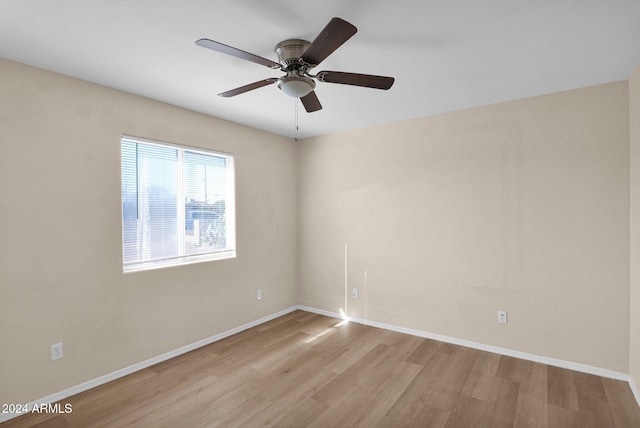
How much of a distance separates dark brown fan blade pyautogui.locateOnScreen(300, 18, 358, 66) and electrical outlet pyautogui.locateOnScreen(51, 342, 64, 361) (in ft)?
9.11

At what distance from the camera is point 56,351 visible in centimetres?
237

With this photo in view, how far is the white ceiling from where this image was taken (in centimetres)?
165

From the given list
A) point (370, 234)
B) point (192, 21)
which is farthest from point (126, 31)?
point (370, 234)

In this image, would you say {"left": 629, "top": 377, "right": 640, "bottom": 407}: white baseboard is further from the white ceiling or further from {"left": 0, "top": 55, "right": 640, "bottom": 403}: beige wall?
the white ceiling

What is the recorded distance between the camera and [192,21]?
176 cm

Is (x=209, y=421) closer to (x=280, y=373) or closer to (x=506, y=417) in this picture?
(x=280, y=373)

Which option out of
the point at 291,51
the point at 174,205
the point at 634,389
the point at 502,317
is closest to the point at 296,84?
the point at 291,51

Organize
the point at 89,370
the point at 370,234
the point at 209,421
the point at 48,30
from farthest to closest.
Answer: the point at 370,234 → the point at 89,370 → the point at 209,421 → the point at 48,30

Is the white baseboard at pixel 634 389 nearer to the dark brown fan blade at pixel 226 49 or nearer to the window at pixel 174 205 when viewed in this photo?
the dark brown fan blade at pixel 226 49

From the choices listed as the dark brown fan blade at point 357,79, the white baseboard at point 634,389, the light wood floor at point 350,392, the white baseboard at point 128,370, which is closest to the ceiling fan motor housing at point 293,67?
the dark brown fan blade at point 357,79

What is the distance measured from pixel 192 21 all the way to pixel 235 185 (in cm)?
217

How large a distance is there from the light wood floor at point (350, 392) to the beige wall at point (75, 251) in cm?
29

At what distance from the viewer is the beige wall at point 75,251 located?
2.20 m

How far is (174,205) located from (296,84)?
2022 millimetres
